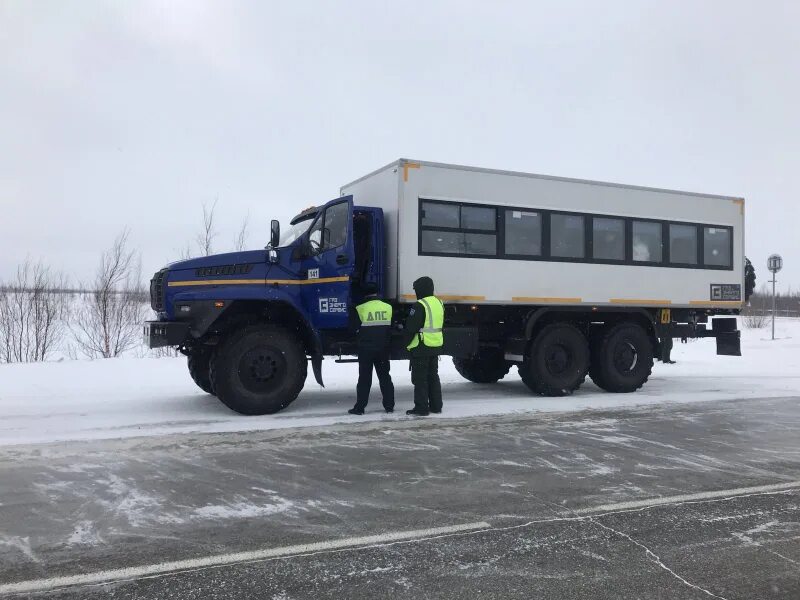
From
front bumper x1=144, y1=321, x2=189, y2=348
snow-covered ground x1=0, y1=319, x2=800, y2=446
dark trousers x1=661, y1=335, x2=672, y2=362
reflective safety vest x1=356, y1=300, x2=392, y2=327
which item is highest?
reflective safety vest x1=356, y1=300, x2=392, y2=327

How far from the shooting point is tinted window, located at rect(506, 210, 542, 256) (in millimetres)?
10047

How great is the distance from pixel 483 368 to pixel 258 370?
5183 millimetres

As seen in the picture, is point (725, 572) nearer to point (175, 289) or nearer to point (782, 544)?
point (782, 544)

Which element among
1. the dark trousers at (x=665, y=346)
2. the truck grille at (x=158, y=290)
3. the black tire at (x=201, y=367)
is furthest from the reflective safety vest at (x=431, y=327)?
the dark trousers at (x=665, y=346)

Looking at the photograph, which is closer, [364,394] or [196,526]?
[196,526]

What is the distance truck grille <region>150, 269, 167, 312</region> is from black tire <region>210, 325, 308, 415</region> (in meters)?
1.03

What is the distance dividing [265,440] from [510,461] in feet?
8.92

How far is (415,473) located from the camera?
5773 mm

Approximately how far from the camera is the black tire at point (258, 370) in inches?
333

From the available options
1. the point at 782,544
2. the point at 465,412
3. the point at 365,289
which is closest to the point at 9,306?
the point at 365,289

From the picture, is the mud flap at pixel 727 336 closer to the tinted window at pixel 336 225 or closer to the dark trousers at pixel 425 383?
the dark trousers at pixel 425 383

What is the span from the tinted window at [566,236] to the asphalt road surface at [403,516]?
3.82m

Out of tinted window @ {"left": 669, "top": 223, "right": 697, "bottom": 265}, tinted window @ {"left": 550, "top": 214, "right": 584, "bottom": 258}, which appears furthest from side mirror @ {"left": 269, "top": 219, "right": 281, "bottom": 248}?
tinted window @ {"left": 669, "top": 223, "right": 697, "bottom": 265}

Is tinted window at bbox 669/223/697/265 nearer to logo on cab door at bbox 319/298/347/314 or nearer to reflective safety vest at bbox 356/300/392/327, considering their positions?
reflective safety vest at bbox 356/300/392/327
